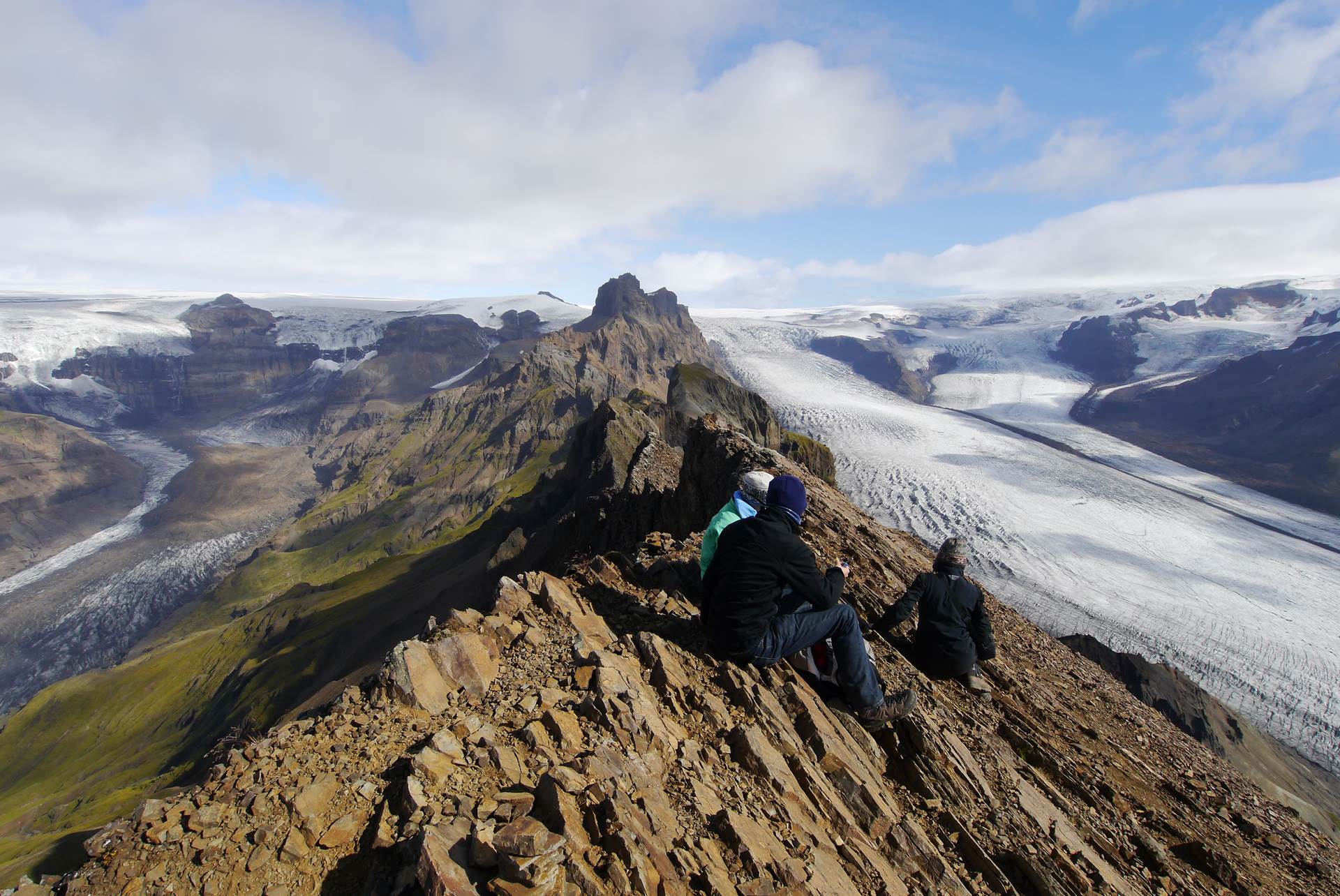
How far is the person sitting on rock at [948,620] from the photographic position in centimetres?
1082

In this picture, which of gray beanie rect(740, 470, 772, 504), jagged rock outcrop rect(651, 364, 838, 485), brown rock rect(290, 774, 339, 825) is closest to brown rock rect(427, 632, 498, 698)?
brown rock rect(290, 774, 339, 825)

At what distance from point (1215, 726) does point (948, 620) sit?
42.6 meters

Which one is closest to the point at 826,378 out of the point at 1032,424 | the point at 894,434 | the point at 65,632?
the point at 1032,424

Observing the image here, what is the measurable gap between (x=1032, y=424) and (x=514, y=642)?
185772mm

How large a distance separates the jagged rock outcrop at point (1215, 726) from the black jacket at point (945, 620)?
33784 millimetres

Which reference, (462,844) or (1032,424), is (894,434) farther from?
(462,844)

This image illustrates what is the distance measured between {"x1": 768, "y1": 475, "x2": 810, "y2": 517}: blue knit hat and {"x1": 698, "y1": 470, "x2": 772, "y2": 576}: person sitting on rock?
2.07ft

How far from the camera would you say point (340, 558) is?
16138 centimetres

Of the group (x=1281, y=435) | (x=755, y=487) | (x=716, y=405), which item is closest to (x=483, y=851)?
(x=755, y=487)

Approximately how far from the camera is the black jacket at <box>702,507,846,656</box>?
821cm

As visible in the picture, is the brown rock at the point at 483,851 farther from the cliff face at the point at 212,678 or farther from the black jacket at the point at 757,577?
the cliff face at the point at 212,678

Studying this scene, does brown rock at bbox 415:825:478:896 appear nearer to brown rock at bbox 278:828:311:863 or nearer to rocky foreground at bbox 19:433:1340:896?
rocky foreground at bbox 19:433:1340:896

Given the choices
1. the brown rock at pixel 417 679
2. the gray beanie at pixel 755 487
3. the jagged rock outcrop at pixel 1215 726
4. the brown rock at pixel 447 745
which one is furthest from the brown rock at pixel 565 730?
the jagged rock outcrop at pixel 1215 726

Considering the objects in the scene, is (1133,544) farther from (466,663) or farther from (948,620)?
(466,663)
